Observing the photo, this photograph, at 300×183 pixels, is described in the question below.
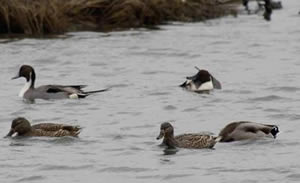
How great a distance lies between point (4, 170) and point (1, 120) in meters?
3.68

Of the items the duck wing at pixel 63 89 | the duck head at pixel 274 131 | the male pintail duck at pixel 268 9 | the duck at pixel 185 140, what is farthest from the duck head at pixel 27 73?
the male pintail duck at pixel 268 9

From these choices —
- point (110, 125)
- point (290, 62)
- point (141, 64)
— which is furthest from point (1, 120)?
point (290, 62)

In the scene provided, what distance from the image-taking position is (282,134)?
1535cm

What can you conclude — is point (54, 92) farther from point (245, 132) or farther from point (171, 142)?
point (245, 132)

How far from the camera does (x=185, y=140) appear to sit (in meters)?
14.3

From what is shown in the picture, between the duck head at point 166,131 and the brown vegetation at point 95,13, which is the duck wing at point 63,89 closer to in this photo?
the duck head at point 166,131

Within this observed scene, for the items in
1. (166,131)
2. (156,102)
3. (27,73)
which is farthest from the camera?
(27,73)

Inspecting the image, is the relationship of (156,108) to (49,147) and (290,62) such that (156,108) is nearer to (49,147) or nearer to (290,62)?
(49,147)

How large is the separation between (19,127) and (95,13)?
12.6 m

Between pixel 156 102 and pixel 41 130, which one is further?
pixel 156 102

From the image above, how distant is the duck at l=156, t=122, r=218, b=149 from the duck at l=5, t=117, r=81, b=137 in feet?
4.43

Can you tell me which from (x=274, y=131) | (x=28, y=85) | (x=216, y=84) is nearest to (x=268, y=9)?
(x=216, y=84)

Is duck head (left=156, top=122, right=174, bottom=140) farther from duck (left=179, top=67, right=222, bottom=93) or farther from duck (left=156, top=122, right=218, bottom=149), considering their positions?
duck (left=179, top=67, right=222, bottom=93)

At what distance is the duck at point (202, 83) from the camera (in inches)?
786
